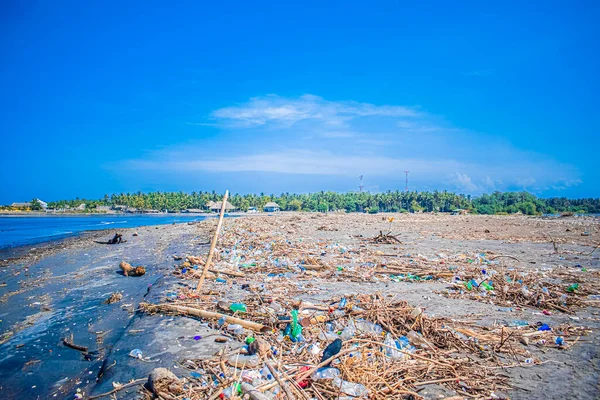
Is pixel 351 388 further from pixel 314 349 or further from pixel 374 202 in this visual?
pixel 374 202

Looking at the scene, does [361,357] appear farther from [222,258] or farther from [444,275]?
[222,258]

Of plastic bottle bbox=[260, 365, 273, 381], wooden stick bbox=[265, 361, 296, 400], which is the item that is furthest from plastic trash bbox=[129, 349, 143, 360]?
wooden stick bbox=[265, 361, 296, 400]

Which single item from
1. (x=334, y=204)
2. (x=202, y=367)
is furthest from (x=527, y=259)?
(x=334, y=204)

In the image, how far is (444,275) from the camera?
7.32 m

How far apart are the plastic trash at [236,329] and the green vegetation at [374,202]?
72544 millimetres

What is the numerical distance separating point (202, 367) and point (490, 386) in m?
3.00

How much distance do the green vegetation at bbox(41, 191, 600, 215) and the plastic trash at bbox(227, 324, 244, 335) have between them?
72544mm

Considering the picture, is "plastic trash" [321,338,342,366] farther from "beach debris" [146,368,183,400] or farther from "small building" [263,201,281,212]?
"small building" [263,201,281,212]

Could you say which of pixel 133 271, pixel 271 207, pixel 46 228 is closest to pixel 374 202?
pixel 271 207

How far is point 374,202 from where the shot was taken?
9006cm

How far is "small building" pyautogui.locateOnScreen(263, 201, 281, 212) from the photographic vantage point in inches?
3782

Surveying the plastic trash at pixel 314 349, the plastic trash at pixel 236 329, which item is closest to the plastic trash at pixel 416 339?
the plastic trash at pixel 314 349

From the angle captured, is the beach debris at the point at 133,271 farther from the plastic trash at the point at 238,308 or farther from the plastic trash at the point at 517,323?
the plastic trash at the point at 517,323

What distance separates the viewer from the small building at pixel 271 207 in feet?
315
